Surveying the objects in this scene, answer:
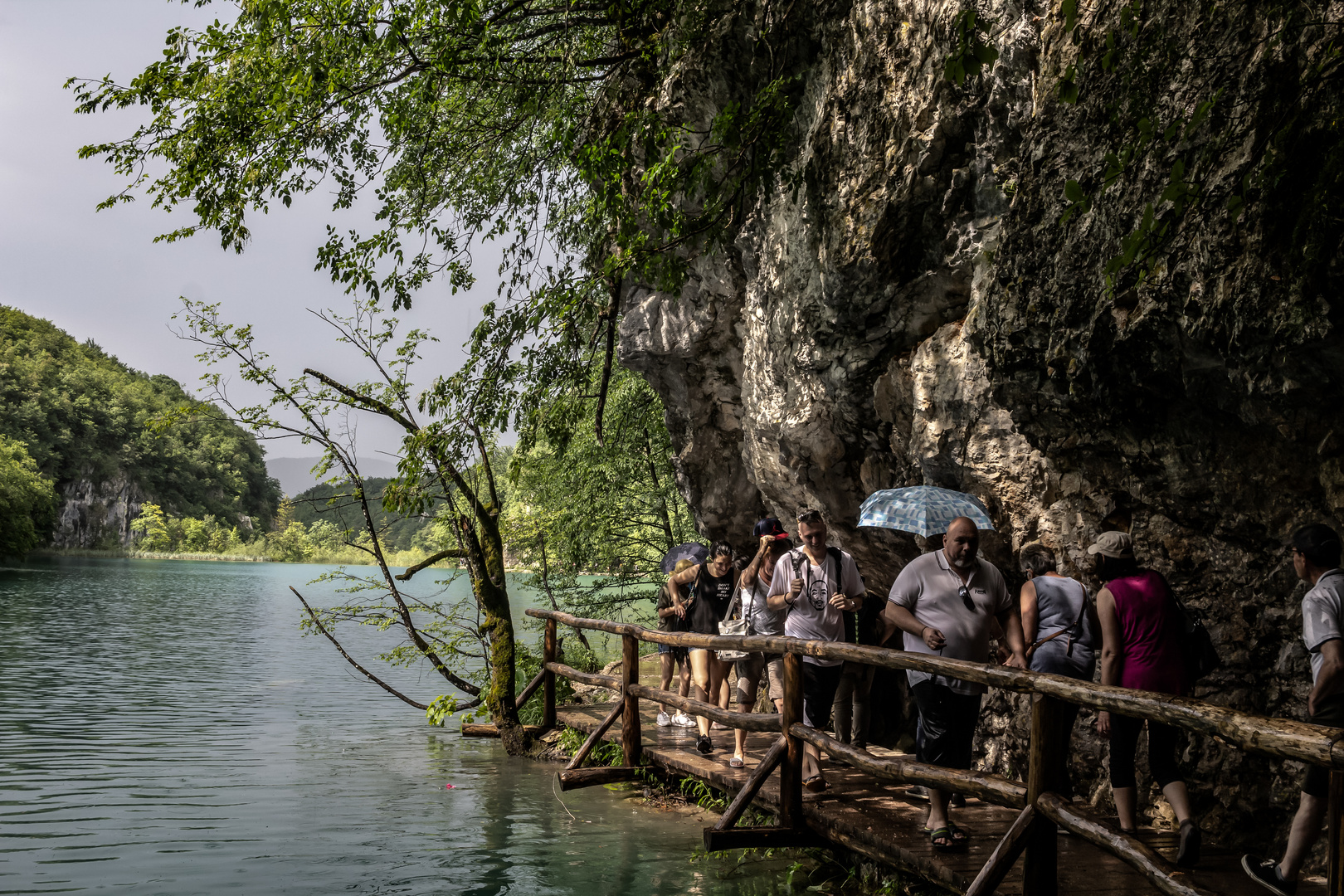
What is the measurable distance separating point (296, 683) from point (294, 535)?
96.9 m

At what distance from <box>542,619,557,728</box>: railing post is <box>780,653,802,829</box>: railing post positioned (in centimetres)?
457

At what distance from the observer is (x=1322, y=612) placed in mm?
3781

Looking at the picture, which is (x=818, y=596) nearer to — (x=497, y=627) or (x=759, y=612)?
(x=759, y=612)

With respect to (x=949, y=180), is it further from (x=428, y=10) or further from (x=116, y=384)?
(x=116, y=384)

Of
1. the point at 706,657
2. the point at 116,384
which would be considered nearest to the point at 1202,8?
the point at 706,657

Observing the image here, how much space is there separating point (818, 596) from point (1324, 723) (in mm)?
2867

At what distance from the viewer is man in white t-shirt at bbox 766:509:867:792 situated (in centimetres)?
595

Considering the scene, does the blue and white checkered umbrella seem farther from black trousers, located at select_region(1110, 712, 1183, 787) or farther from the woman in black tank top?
black trousers, located at select_region(1110, 712, 1183, 787)

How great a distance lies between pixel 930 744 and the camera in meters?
4.82

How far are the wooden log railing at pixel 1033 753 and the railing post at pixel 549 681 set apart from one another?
362cm

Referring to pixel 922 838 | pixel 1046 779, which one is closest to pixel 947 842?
pixel 922 838

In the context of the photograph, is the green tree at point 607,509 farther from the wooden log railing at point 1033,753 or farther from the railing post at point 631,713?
the wooden log railing at point 1033,753

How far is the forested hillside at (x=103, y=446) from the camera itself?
95875mm

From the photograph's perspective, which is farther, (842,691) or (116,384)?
(116,384)
